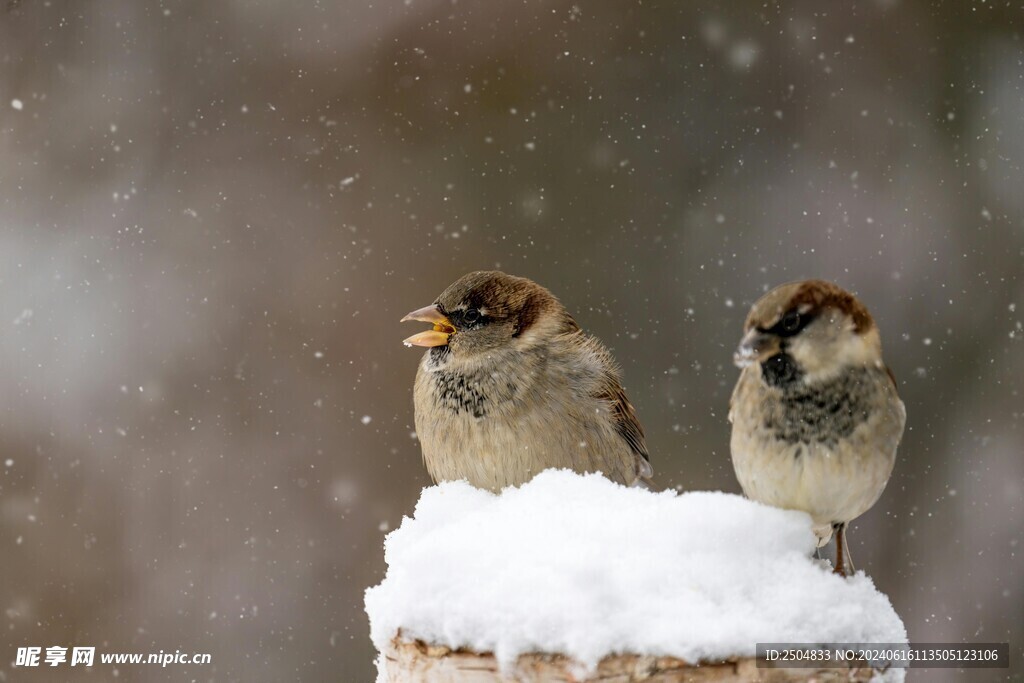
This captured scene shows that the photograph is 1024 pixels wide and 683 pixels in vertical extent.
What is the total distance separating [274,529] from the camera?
4918 millimetres

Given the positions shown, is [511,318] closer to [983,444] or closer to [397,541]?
[397,541]

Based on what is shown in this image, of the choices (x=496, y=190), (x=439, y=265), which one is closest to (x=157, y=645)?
(x=439, y=265)

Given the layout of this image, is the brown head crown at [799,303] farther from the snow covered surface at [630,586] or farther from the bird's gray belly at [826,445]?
the snow covered surface at [630,586]

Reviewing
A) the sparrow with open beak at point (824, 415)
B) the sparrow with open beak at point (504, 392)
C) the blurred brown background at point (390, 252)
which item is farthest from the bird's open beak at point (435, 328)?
the blurred brown background at point (390, 252)

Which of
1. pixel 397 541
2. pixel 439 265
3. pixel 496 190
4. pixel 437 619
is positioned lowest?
pixel 437 619

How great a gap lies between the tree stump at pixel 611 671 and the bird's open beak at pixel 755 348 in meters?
0.43

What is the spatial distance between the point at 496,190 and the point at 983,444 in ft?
7.66

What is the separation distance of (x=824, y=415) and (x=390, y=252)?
10.9 feet

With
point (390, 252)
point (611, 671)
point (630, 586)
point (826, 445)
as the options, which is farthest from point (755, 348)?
point (390, 252)

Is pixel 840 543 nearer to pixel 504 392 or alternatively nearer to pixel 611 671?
pixel 611 671

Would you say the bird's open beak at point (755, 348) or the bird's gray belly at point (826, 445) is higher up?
the bird's open beak at point (755, 348)

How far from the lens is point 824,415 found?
Answer: 1.87 m

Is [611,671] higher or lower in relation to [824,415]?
lower

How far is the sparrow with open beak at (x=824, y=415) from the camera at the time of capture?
6.03 feet
